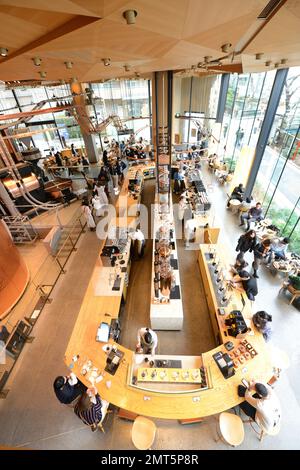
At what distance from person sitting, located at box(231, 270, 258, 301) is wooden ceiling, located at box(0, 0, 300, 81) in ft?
14.1

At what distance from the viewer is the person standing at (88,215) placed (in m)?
8.27

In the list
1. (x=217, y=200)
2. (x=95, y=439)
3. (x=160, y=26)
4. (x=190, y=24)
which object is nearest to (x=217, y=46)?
(x=190, y=24)

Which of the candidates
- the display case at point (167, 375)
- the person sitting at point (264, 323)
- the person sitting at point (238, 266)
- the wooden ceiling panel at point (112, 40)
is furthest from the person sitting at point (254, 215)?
the wooden ceiling panel at point (112, 40)

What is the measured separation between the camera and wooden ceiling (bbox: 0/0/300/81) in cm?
167

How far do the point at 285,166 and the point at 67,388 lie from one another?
9.05 m

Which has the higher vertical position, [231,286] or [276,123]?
[276,123]

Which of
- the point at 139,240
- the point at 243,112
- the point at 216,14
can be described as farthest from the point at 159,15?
the point at 243,112

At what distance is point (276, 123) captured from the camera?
803cm

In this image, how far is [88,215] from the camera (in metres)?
8.41

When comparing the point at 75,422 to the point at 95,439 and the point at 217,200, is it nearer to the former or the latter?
the point at 95,439

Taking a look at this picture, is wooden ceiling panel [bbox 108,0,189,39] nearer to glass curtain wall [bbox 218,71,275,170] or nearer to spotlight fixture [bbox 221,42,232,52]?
spotlight fixture [bbox 221,42,232,52]

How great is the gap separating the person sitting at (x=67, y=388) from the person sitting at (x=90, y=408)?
0.75 ft

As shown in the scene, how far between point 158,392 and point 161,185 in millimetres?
6385

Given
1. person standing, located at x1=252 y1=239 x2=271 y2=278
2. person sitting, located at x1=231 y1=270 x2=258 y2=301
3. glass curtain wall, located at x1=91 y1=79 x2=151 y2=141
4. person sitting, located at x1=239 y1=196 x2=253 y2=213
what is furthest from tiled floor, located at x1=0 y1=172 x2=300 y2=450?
glass curtain wall, located at x1=91 y1=79 x2=151 y2=141
